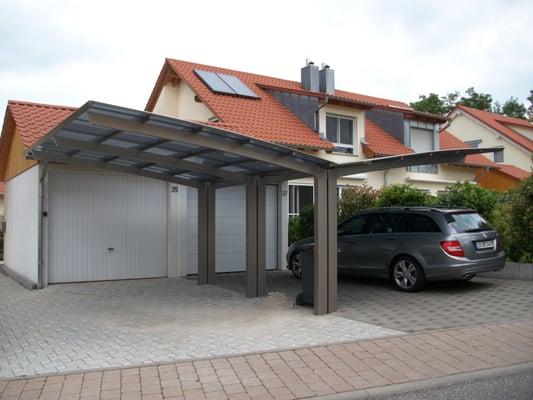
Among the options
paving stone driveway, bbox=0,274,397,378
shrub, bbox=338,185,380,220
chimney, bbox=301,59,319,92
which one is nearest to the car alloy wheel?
paving stone driveway, bbox=0,274,397,378

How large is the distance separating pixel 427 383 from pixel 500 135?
29510 mm

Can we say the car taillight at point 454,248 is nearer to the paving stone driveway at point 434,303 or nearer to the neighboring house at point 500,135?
the paving stone driveway at point 434,303

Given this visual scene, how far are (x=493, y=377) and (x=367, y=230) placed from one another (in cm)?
565

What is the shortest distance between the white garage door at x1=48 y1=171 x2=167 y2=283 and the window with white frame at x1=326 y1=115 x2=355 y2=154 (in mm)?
7477

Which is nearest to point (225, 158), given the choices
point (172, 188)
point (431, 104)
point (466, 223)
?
point (172, 188)

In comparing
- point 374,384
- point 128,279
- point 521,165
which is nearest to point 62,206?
point 128,279

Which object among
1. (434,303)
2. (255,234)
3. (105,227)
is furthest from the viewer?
(105,227)

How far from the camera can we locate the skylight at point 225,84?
18.1m

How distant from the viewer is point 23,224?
1348cm

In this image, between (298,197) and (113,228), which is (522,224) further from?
(113,228)

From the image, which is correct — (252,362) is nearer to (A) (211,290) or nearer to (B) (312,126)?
(A) (211,290)

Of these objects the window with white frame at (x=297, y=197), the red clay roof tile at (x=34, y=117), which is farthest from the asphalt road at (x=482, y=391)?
the window with white frame at (x=297, y=197)

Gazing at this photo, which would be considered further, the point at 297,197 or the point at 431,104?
the point at 431,104

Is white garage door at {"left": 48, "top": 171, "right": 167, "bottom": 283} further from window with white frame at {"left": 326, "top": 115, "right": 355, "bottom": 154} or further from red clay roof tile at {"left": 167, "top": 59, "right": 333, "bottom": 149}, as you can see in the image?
window with white frame at {"left": 326, "top": 115, "right": 355, "bottom": 154}
